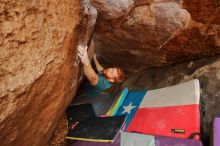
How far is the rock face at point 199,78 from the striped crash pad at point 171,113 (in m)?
0.14

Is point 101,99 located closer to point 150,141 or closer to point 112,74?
point 112,74

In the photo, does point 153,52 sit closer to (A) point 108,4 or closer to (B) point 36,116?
(A) point 108,4

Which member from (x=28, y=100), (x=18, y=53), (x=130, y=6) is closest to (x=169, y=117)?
(x=130, y=6)

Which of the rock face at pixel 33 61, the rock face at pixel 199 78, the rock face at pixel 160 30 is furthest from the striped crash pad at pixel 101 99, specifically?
the rock face at pixel 33 61

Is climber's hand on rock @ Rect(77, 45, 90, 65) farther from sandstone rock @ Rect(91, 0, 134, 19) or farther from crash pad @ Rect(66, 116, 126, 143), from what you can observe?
crash pad @ Rect(66, 116, 126, 143)

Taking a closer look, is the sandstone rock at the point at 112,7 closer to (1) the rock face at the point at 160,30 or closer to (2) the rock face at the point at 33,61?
(1) the rock face at the point at 160,30

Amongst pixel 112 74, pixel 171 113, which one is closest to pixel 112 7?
pixel 112 74

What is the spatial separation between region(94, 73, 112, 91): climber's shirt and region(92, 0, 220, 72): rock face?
313mm

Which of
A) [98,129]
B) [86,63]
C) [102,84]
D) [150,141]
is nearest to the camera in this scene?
[150,141]

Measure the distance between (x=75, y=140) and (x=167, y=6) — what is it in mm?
1441

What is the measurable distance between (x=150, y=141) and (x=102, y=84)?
3.31 feet

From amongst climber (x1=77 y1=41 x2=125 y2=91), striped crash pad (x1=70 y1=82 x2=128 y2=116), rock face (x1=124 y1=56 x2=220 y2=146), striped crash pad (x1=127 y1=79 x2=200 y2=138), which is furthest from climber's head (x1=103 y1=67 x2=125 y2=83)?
striped crash pad (x1=127 y1=79 x2=200 y2=138)

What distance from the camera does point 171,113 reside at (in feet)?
7.27

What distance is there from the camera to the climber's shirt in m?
2.80
